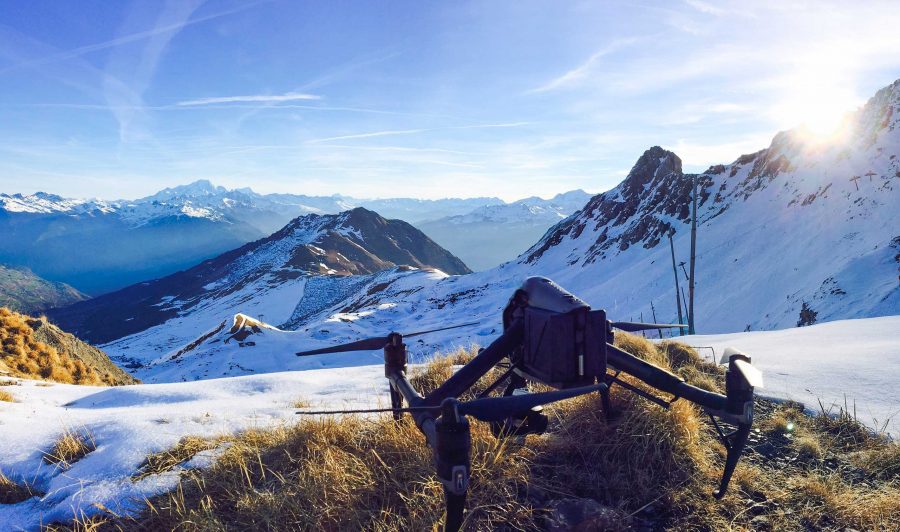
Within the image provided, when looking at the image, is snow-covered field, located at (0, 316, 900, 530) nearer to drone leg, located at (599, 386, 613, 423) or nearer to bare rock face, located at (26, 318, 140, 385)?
drone leg, located at (599, 386, 613, 423)

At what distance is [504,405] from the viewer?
2135 mm

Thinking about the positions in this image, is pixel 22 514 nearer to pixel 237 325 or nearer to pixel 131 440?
pixel 131 440

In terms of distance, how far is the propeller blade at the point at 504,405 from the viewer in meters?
2.08

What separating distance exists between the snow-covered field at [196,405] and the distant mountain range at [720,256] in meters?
15.7

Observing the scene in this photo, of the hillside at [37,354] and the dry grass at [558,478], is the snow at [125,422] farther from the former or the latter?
the hillside at [37,354]

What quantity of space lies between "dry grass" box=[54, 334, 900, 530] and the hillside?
7915mm

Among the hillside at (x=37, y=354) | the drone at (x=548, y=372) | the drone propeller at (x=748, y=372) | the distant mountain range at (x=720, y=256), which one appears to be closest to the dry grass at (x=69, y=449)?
the drone at (x=548, y=372)

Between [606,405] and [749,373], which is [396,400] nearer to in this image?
[606,405]

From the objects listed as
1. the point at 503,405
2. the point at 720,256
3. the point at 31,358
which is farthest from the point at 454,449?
the point at 720,256

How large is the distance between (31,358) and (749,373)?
13.3 m

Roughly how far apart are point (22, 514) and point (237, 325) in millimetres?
37092

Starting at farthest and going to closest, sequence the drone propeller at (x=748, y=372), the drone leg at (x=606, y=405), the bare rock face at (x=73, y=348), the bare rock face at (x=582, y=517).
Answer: the bare rock face at (x=73, y=348) < the drone leg at (x=606, y=405) < the bare rock face at (x=582, y=517) < the drone propeller at (x=748, y=372)

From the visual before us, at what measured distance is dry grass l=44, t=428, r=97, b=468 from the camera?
3.63 meters

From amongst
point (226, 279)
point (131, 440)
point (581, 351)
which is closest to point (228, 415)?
point (131, 440)
